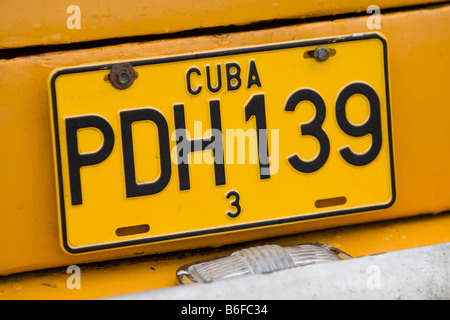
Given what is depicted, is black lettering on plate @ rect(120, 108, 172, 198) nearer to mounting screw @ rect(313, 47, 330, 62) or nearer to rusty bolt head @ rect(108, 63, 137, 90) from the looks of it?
rusty bolt head @ rect(108, 63, 137, 90)

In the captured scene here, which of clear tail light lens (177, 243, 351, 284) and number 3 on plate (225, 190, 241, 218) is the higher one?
number 3 on plate (225, 190, 241, 218)

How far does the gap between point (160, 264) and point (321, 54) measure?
582 mm

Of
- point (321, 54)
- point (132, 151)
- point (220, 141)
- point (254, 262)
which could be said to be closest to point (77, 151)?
point (132, 151)

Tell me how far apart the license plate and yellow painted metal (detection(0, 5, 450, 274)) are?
53 mm

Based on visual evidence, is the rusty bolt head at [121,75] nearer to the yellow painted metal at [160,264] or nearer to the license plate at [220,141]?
the license plate at [220,141]

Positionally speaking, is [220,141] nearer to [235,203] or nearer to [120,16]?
[235,203]

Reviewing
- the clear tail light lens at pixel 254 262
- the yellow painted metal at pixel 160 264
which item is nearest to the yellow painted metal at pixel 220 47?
the yellow painted metal at pixel 160 264

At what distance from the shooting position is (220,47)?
51.6 inches

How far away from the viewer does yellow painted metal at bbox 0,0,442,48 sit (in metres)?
1.23

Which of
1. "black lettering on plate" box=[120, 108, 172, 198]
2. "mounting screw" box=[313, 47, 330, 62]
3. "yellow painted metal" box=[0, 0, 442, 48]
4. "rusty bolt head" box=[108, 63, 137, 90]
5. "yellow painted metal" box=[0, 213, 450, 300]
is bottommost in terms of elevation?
"yellow painted metal" box=[0, 213, 450, 300]

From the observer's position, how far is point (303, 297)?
1.09 meters

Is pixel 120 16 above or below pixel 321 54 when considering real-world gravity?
above

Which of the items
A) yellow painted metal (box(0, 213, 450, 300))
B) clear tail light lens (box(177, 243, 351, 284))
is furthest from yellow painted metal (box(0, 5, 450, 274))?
clear tail light lens (box(177, 243, 351, 284))
